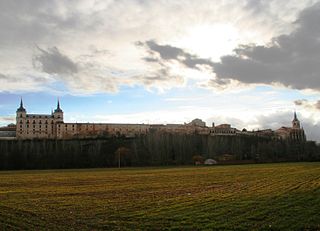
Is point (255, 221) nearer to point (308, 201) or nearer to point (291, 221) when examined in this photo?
point (291, 221)

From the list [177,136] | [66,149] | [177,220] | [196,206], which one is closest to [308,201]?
[196,206]

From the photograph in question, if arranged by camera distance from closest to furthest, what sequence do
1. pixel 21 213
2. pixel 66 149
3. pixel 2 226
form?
pixel 2 226 < pixel 21 213 < pixel 66 149

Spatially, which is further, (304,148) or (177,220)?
(304,148)

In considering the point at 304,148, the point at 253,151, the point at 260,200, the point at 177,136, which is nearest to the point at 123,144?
the point at 177,136

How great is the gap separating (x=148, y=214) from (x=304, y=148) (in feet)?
530

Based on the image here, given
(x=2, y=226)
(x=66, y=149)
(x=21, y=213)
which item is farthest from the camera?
(x=66, y=149)

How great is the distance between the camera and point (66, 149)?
14288 centimetres

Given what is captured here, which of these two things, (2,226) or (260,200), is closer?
(2,226)

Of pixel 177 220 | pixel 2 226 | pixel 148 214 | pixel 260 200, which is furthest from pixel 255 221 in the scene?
pixel 2 226

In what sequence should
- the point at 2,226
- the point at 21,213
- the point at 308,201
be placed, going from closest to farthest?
1. the point at 2,226
2. the point at 21,213
3. the point at 308,201

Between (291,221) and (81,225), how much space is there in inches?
361

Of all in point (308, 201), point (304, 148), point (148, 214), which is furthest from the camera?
point (304, 148)

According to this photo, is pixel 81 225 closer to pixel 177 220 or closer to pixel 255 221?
pixel 177 220

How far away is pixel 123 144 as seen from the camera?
532 ft
